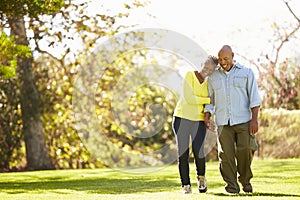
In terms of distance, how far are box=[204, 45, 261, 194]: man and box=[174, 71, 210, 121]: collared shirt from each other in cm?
7

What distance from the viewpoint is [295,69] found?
49.2 ft

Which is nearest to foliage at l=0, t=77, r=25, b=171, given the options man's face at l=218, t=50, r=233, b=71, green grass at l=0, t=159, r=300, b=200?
green grass at l=0, t=159, r=300, b=200

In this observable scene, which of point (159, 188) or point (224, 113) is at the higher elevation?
point (224, 113)

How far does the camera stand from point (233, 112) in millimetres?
6086

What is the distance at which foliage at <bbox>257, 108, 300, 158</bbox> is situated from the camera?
44.8 ft

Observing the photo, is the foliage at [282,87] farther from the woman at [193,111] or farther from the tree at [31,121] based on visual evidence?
the woman at [193,111]

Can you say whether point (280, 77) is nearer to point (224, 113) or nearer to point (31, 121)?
point (31, 121)

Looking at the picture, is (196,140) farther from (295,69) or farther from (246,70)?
(295,69)

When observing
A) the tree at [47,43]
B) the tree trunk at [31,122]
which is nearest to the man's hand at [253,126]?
the tree at [47,43]

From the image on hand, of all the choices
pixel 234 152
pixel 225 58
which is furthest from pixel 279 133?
pixel 225 58

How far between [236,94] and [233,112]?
18cm

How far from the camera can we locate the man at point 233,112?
6.06m

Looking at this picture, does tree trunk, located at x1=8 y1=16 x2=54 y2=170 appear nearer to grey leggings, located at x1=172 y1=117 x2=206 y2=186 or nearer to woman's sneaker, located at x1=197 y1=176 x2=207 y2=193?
woman's sneaker, located at x1=197 y1=176 x2=207 y2=193

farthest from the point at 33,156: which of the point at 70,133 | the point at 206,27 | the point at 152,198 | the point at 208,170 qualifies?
the point at 152,198
